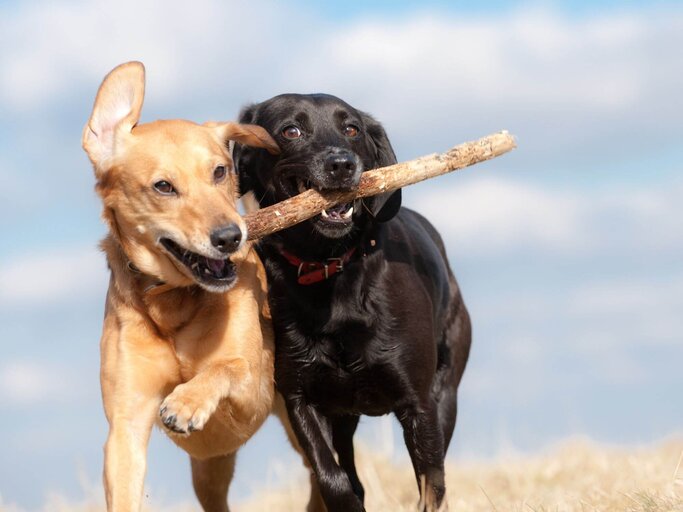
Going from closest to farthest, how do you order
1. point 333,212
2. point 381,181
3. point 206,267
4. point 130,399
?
point 206,267 → point 130,399 → point 381,181 → point 333,212

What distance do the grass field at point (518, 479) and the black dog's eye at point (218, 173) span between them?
252cm

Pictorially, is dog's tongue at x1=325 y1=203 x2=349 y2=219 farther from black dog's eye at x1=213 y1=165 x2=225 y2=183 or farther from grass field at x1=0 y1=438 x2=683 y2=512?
grass field at x1=0 y1=438 x2=683 y2=512

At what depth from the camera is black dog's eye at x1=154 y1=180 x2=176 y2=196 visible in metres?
5.58

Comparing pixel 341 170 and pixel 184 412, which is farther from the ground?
pixel 341 170

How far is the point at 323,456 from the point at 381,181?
1.59m

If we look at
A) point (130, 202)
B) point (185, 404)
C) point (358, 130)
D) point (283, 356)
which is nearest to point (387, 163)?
point (358, 130)

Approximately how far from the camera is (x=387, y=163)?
272 inches

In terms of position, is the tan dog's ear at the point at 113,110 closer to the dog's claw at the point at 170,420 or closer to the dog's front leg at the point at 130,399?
the dog's front leg at the point at 130,399

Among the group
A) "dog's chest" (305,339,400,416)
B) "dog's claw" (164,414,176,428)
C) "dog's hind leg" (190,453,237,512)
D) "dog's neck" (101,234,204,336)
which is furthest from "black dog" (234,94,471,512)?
"dog's claw" (164,414,176,428)

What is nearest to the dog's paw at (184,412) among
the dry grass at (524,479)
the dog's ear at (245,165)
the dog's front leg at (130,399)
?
the dog's front leg at (130,399)

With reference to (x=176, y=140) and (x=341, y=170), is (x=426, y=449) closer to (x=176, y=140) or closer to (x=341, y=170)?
(x=341, y=170)

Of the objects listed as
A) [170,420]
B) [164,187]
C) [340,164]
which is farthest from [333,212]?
[170,420]

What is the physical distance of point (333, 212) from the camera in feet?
20.1

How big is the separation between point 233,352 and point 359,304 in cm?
83
